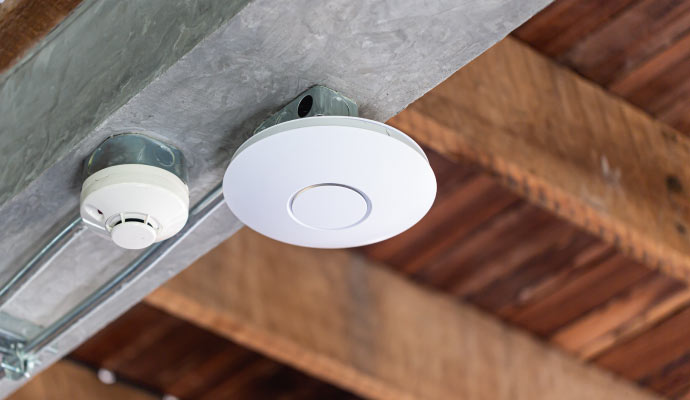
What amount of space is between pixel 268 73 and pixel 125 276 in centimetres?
48

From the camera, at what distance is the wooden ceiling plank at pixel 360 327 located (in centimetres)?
268

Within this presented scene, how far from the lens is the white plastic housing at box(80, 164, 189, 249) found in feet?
5.01

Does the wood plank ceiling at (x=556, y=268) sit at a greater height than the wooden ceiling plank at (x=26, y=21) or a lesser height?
greater

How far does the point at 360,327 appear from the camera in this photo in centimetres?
291

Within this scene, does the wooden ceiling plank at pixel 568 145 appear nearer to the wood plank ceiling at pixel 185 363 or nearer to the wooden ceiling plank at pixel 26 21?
the wooden ceiling plank at pixel 26 21

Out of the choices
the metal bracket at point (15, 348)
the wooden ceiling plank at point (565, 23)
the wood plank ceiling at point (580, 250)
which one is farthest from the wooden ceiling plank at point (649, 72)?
the metal bracket at point (15, 348)

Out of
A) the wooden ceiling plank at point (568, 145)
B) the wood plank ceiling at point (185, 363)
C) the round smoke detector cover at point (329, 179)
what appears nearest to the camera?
the round smoke detector cover at point (329, 179)

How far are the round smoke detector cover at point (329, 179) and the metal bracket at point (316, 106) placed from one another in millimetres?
94

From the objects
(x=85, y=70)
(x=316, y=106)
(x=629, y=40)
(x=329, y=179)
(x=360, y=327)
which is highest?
(x=629, y=40)

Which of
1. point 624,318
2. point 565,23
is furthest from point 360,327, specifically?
point 565,23

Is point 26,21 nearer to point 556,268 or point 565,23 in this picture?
point 565,23

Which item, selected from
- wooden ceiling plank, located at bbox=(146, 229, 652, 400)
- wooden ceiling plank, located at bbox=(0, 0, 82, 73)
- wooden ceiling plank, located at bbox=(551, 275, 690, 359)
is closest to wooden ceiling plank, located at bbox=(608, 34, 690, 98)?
wooden ceiling plank, located at bbox=(551, 275, 690, 359)

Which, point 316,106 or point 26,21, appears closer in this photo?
point 316,106

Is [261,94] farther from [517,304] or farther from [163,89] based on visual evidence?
[517,304]
